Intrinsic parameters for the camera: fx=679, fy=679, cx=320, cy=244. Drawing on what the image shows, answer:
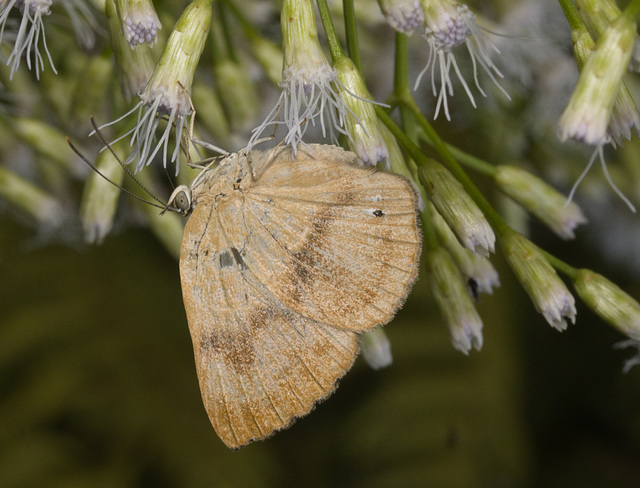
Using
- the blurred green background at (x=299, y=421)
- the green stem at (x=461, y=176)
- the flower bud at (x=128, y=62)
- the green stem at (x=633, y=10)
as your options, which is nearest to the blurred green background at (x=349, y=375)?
the blurred green background at (x=299, y=421)

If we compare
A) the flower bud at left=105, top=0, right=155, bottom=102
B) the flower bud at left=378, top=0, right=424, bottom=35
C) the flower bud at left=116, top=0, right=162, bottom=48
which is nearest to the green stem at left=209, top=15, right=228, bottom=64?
the flower bud at left=105, top=0, right=155, bottom=102

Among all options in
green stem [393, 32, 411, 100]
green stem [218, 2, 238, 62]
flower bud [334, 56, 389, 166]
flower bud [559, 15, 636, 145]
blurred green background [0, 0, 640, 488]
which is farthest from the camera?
blurred green background [0, 0, 640, 488]

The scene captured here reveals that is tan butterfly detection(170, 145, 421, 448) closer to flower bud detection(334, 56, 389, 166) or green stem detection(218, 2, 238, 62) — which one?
flower bud detection(334, 56, 389, 166)

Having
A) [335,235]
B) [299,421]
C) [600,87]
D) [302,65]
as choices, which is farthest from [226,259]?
[299,421]

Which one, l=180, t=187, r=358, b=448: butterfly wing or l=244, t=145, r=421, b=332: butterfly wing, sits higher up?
l=244, t=145, r=421, b=332: butterfly wing

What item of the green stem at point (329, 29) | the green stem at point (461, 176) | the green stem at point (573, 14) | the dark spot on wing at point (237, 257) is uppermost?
the green stem at point (573, 14)

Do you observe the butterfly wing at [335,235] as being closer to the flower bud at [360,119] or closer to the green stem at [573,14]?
the flower bud at [360,119]
